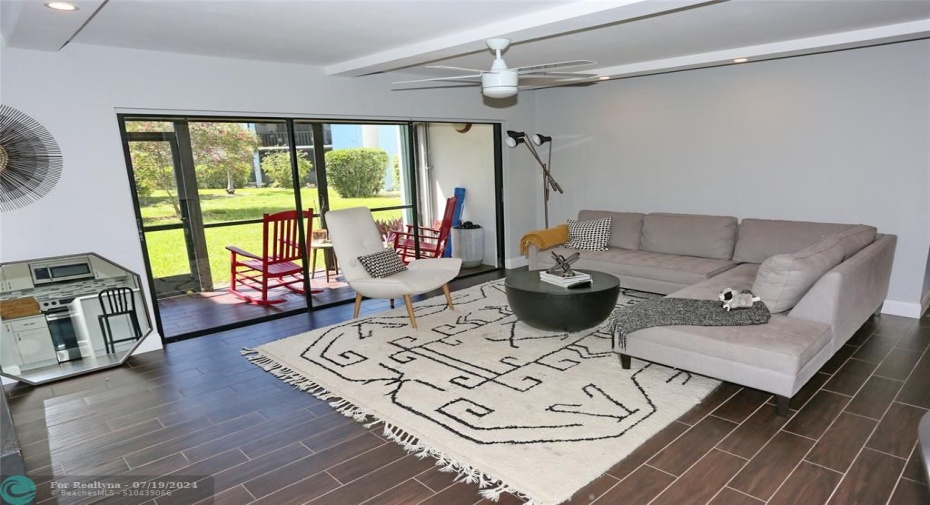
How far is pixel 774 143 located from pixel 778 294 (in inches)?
97.0

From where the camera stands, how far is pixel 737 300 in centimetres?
328

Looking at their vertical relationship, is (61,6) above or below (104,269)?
above

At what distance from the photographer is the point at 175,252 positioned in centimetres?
455

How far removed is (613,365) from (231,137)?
374 centimetres

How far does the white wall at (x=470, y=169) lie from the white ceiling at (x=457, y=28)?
6.52 ft

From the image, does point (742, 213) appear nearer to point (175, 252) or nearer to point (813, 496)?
point (813, 496)

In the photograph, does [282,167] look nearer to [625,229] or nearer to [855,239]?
[625,229]

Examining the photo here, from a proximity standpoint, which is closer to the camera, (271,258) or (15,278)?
(15,278)

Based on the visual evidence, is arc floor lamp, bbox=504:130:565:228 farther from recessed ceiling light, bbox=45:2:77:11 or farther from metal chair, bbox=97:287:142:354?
recessed ceiling light, bbox=45:2:77:11

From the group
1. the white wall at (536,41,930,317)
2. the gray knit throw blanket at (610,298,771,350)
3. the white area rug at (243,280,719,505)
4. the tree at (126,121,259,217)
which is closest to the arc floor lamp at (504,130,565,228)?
the white wall at (536,41,930,317)

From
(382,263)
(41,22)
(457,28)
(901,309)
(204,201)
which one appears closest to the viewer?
(41,22)

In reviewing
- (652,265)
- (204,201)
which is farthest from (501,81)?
(204,201)

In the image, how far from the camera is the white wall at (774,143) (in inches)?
173

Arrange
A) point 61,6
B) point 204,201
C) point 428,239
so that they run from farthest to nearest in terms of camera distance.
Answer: point 428,239 → point 204,201 → point 61,6
